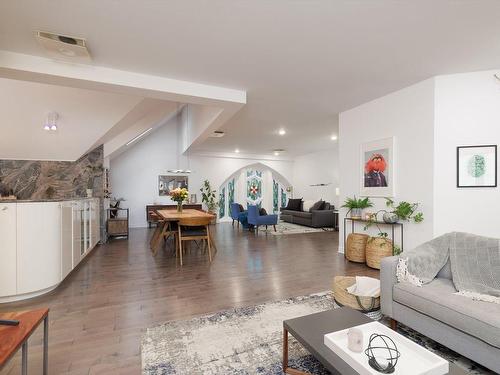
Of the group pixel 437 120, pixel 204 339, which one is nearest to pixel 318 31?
pixel 437 120

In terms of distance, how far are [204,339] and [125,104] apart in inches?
158

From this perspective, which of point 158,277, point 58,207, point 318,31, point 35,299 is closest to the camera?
point 318,31

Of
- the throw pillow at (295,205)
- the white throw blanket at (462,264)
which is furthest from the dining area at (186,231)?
the throw pillow at (295,205)

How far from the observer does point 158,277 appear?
357cm

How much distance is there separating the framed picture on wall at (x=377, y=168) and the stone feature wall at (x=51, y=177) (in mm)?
5319

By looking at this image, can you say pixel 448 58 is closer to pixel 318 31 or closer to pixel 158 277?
pixel 318 31

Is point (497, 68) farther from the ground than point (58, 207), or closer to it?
farther from the ground

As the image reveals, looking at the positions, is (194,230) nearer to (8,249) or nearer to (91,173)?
(8,249)

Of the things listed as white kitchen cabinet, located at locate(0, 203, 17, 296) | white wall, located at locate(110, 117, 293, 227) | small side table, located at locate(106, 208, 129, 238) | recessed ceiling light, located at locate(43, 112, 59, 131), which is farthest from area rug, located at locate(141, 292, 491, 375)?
white wall, located at locate(110, 117, 293, 227)

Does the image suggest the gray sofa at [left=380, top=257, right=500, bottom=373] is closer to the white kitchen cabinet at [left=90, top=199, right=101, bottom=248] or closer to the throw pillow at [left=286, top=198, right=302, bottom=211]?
the white kitchen cabinet at [left=90, top=199, right=101, bottom=248]

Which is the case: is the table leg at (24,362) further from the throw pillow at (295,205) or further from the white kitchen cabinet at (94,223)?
the throw pillow at (295,205)

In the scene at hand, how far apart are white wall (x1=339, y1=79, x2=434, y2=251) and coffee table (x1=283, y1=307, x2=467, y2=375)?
2346 mm

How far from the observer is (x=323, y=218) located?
8.05 metres

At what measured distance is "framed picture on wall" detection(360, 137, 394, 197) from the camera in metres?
3.94
